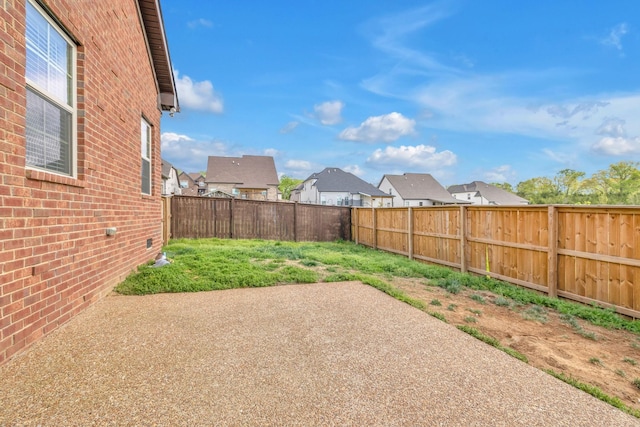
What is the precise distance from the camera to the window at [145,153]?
6109 millimetres

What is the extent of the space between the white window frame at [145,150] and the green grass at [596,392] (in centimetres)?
668

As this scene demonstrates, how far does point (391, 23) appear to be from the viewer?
10289mm

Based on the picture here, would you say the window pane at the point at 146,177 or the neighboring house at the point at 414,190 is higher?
the neighboring house at the point at 414,190

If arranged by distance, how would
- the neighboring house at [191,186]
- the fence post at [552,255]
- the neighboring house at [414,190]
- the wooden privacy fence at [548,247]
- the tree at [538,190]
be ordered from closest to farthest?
the wooden privacy fence at [548,247] < the fence post at [552,255] < the neighboring house at [414,190] < the tree at [538,190] < the neighboring house at [191,186]

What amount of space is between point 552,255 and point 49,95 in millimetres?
7098

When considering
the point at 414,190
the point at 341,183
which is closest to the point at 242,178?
the point at 341,183

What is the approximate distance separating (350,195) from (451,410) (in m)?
34.8

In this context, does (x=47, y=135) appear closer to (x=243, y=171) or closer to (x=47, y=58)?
(x=47, y=58)

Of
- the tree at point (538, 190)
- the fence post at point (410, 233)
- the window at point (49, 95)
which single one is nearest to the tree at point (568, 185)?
the tree at point (538, 190)

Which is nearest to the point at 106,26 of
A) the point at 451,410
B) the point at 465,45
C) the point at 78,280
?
the point at 78,280

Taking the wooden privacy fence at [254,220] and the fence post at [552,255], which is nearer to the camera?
the fence post at [552,255]

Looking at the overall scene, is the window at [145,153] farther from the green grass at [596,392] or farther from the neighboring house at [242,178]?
the neighboring house at [242,178]

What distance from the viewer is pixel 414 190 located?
4016 cm

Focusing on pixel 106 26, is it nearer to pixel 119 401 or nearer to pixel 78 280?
pixel 78 280
